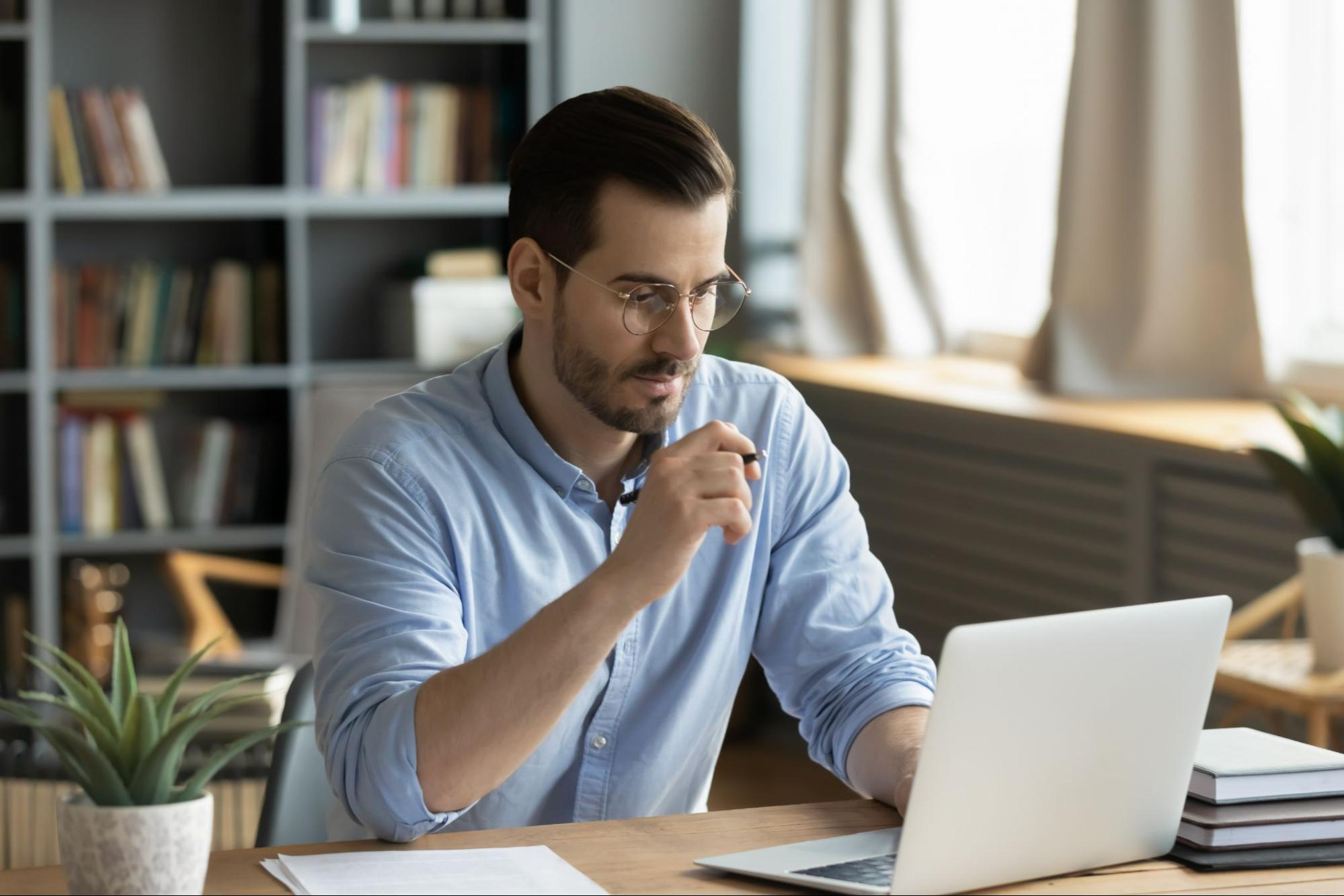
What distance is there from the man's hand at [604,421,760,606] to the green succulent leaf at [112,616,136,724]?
0.39 m

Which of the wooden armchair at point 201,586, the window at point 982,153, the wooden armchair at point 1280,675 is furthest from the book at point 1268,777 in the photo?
the window at point 982,153

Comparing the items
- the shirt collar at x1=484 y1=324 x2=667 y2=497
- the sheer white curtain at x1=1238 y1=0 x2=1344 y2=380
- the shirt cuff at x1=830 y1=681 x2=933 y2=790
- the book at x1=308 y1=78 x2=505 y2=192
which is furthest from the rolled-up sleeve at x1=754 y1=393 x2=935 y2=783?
the book at x1=308 y1=78 x2=505 y2=192

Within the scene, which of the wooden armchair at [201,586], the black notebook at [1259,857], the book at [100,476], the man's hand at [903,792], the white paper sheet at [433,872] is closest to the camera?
the white paper sheet at [433,872]

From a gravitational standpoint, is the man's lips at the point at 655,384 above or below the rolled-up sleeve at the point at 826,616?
above

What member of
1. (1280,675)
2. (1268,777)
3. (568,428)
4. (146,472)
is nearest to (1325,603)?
(1280,675)

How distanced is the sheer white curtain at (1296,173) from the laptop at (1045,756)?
2132mm

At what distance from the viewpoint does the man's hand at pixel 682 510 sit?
1.43 meters

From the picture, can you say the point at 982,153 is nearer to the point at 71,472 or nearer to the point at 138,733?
the point at 71,472

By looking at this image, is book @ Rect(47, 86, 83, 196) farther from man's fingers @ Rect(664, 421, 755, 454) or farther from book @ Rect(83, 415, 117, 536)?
man's fingers @ Rect(664, 421, 755, 454)

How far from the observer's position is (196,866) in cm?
123

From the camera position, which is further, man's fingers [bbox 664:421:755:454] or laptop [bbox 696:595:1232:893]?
man's fingers [bbox 664:421:755:454]

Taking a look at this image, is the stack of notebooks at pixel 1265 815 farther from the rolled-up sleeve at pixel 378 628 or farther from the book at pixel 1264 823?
the rolled-up sleeve at pixel 378 628

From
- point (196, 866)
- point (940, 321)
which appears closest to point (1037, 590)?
point (940, 321)

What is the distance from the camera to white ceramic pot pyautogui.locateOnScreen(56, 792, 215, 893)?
46.9 inches
